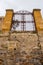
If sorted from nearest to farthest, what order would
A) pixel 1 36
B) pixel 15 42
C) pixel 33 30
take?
1. pixel 15 42
2. pixel 1 36
3. pixel 33 30

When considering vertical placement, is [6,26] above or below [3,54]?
above

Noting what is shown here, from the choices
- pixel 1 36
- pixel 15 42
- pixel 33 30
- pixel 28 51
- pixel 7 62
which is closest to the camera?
pixel 7 62

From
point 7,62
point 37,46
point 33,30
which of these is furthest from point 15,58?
point 33,30

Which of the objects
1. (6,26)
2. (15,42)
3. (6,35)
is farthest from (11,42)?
(6,26)

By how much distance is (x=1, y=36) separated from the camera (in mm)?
14477

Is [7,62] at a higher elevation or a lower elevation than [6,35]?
lower

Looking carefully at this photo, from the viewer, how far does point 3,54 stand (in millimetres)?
12031

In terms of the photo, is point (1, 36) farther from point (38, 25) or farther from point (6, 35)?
point (38, 25)

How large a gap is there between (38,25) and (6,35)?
9.54ft

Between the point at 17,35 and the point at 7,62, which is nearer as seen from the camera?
the point at 7,62

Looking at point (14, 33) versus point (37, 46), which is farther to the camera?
point (14, 33)

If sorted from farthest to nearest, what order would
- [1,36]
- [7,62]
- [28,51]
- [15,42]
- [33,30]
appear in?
[33,30]
[1,36]
[15,42]
[28,51]
[7,62]

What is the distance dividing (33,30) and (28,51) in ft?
13.5

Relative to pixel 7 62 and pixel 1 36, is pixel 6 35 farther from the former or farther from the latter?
pixel 7 62
